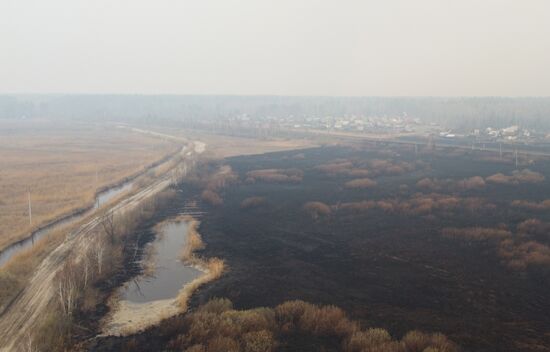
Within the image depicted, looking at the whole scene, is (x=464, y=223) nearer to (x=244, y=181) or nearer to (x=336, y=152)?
(x=244, y=181)

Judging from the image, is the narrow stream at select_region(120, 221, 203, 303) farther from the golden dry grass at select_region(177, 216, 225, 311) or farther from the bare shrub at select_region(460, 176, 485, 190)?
the bare shrub at select_region(460, 176, 485, 190)

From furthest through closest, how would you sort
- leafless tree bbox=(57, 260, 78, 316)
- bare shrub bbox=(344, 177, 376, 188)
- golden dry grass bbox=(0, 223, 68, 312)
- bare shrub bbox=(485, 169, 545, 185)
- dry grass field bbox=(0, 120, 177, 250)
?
bare shrub bbox=(485, 169, 545, 185)
bare shrub bbox=(344, 177, 376, 188)
dry grass field bbox=(0, 120, 177, 250)
golden dry grass bbox=(0, 223, 68, 312)
leafless tree bbox=(57, 260, 78, 316)

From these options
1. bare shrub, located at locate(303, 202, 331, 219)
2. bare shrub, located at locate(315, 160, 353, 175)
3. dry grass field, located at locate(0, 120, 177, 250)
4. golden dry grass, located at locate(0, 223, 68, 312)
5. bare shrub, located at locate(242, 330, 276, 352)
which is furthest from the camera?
bare shrub, located at locate(315, 160, 353, 175)

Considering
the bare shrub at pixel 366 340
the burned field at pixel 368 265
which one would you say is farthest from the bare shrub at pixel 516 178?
the bare shrub at pixel 366 340

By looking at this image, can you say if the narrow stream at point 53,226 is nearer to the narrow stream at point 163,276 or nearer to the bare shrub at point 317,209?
the narrow stream at point 163,276

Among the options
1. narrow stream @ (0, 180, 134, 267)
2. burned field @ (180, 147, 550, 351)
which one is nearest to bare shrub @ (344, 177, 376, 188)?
burned field @ (180, 147, 550, 351)
